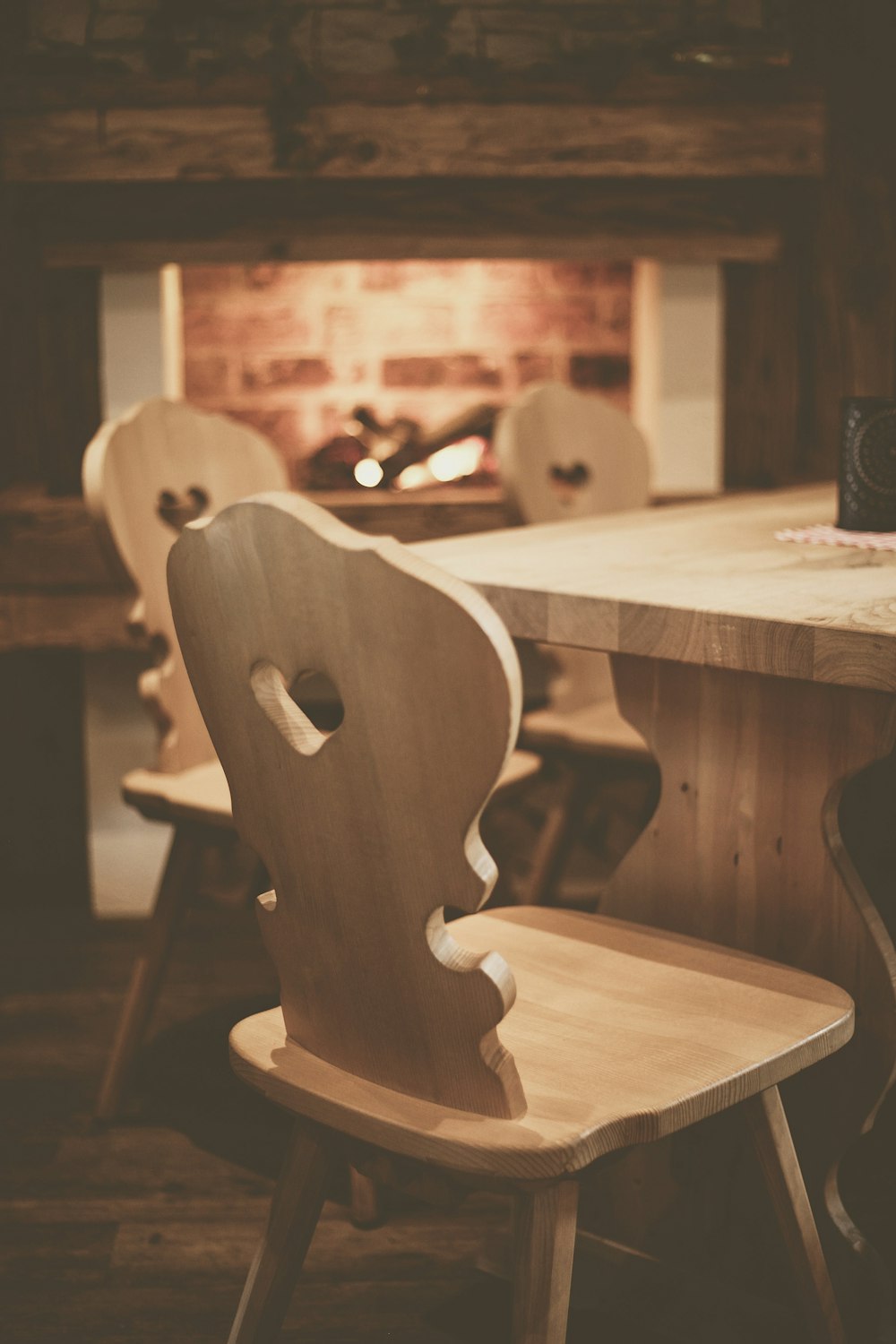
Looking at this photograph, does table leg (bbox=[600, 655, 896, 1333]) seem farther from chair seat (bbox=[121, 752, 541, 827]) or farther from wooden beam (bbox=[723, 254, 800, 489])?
wooden beam (bbox=[723, 254, 800, 489])

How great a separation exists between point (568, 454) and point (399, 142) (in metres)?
0.71

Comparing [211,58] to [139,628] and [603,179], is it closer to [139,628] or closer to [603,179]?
[603,179]

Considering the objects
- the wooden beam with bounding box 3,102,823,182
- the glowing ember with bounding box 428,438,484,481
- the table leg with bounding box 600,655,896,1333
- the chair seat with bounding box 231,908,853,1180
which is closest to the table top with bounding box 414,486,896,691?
the table leg with bounding box 600,655,896,1333

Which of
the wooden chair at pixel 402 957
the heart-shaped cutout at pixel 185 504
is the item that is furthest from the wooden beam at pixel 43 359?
the wooden chair at pixel 402 957

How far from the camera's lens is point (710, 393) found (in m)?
3.07

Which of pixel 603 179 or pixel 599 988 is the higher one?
pixel 603 179

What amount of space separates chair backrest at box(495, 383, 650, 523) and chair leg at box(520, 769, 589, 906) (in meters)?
0.42

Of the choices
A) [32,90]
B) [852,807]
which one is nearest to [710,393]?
[852,807]

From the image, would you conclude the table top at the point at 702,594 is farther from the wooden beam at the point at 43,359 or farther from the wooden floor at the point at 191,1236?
the wooden beam at the point at 43,359

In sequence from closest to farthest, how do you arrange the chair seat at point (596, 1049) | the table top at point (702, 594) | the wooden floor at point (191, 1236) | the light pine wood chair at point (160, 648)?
the chair seat at point (596, 1049)
the table top at point (702, 594)
the wooden floor at point (191, 1236)
the light pine wood chair at point (160, 648)

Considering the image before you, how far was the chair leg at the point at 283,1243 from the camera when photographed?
1277mm

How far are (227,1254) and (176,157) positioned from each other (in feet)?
5.99

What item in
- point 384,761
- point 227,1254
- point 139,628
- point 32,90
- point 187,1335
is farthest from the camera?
point 32,90

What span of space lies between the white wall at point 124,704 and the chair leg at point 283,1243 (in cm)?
172
